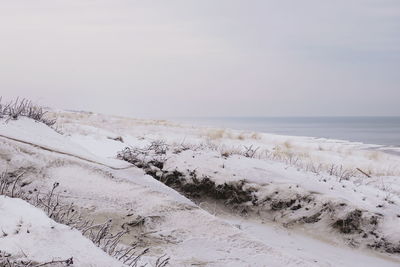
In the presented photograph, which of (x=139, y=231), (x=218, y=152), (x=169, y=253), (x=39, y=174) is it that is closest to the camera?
(x=169, y=253)

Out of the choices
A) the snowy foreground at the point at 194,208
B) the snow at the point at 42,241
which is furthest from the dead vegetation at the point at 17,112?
the snow at the point at 42,241

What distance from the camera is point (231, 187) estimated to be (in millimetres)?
7500

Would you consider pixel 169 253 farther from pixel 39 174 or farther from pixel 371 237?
pixel 371 237

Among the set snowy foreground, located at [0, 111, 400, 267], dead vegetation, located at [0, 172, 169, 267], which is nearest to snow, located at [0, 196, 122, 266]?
snowy foreground, located at [0, 111, 400, 267]

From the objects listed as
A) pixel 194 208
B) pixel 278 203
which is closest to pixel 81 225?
pixel 194 208

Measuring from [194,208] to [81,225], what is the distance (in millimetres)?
1868

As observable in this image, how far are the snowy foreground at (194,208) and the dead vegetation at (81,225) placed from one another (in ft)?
0.27

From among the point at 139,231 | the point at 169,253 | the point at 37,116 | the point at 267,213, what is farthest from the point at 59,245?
the point at 37,116

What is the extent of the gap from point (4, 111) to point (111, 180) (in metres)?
2.39

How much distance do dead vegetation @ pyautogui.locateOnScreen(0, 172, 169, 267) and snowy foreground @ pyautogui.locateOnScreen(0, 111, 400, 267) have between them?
8 centimetres

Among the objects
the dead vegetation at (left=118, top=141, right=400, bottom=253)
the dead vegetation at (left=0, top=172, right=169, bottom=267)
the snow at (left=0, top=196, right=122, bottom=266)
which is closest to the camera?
the snow at (left=0, top=196, right=122, bottom=266)

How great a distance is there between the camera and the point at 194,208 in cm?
568

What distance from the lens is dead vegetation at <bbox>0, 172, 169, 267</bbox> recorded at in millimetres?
3559

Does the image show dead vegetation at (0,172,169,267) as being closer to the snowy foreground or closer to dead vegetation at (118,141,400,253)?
the snowy foreground
